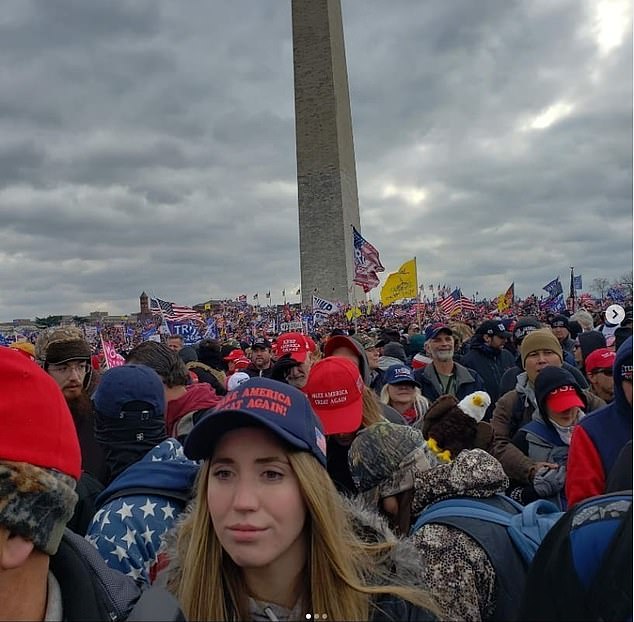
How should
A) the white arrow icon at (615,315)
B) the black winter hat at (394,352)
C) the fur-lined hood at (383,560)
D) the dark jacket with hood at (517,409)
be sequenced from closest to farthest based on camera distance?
the fur-lined hood at (383,560)
the dark jacket with hood at (517,409)
the black winter hat at (394,352)
the white arrow icon at (615,315)

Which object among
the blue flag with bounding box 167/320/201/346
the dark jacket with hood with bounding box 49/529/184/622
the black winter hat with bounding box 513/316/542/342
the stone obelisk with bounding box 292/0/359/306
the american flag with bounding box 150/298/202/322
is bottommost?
the dark jacket with hood with bounding box 49/529/184/622

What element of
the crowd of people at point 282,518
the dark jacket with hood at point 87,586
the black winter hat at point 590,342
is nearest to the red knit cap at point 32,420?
the crowd of people at point 282,518

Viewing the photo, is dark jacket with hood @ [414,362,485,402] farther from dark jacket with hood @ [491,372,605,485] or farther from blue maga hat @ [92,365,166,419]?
blue maga hat @ [92,365,166,419]

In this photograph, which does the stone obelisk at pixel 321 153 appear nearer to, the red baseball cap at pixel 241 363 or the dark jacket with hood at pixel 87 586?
the red baseball cap at pixel 241 363

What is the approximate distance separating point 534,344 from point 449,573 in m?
2.52

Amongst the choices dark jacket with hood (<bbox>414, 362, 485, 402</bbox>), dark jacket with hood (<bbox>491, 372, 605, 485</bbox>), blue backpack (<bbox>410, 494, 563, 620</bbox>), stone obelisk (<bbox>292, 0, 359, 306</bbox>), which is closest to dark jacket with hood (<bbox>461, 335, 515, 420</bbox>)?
dark jacket with hood (<bbox>414, 362, 485, 402</bbox>)

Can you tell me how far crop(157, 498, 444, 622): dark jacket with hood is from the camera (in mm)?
1366

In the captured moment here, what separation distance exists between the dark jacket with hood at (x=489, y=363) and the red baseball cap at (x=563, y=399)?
310 centimetres

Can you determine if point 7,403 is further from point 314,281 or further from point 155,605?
point 314,281

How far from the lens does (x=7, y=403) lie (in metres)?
1.29

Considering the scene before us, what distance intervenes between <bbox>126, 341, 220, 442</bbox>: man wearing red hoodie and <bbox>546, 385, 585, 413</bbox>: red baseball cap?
1.54 m

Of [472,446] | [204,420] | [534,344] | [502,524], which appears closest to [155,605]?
[204,420]

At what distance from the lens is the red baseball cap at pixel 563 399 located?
282 centimetres

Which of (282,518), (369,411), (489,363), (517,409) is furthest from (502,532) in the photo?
(489,363)
